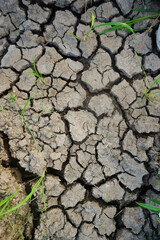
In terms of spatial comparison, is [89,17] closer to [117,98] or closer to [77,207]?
[117,98]

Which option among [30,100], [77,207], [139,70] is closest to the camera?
[77,207]

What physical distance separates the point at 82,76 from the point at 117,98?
1.32ft

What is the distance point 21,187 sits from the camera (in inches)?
77.5

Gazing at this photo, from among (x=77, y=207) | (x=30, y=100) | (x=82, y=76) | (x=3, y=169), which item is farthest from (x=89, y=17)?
→ (x=77, y=207)

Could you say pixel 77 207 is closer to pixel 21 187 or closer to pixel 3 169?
pixel 21 187

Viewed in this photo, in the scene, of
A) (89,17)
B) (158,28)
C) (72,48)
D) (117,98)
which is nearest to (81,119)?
(117,98)

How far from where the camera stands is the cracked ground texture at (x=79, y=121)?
1964 mm

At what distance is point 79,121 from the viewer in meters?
2.13

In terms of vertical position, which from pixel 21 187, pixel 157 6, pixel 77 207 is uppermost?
pixel 157 6

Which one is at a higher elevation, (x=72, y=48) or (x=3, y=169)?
(x=72, y=48)

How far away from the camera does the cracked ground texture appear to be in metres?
1.96

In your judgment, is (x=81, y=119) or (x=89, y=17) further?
(x=89, y=17)

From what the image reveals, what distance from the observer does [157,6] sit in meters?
2.36

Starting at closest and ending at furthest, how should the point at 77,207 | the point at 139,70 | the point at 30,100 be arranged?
the point at 77,207 → the point at 30,100 → the point at 139,70
